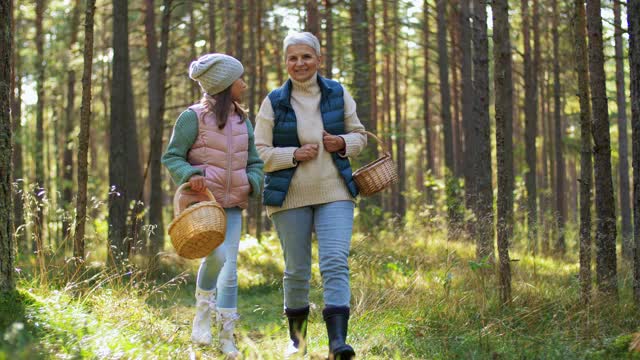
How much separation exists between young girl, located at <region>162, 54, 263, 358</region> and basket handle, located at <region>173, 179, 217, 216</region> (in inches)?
3.8

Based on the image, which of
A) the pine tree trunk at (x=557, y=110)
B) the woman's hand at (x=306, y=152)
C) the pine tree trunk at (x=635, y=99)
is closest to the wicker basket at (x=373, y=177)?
the woman's hand at (x=306, y=152)

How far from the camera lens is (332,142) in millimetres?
5098

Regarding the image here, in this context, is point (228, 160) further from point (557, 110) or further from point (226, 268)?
point (557, 110)

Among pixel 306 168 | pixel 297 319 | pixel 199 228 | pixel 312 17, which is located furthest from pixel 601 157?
pixel 312 17

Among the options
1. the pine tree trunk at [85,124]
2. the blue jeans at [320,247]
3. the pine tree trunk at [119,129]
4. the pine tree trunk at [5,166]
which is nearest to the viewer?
the blue jeans at [320,247]

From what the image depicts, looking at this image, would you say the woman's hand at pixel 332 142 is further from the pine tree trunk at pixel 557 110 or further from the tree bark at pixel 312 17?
the pine tree trunk at pixel 557 110

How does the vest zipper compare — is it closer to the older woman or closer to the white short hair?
the older woman

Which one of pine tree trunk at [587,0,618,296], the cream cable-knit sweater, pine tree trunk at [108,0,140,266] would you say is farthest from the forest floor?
pine tree trunk at [108,0,140,266]

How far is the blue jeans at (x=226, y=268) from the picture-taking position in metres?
5.13

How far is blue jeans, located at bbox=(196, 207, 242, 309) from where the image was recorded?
513 centimetres

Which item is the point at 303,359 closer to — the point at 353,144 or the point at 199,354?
the point at 199,354

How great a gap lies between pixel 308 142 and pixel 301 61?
0.56 metres

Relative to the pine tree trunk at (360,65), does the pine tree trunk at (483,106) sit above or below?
below

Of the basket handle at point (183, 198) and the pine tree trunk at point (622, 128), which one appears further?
the pine tree trunk at point (622, 128)
